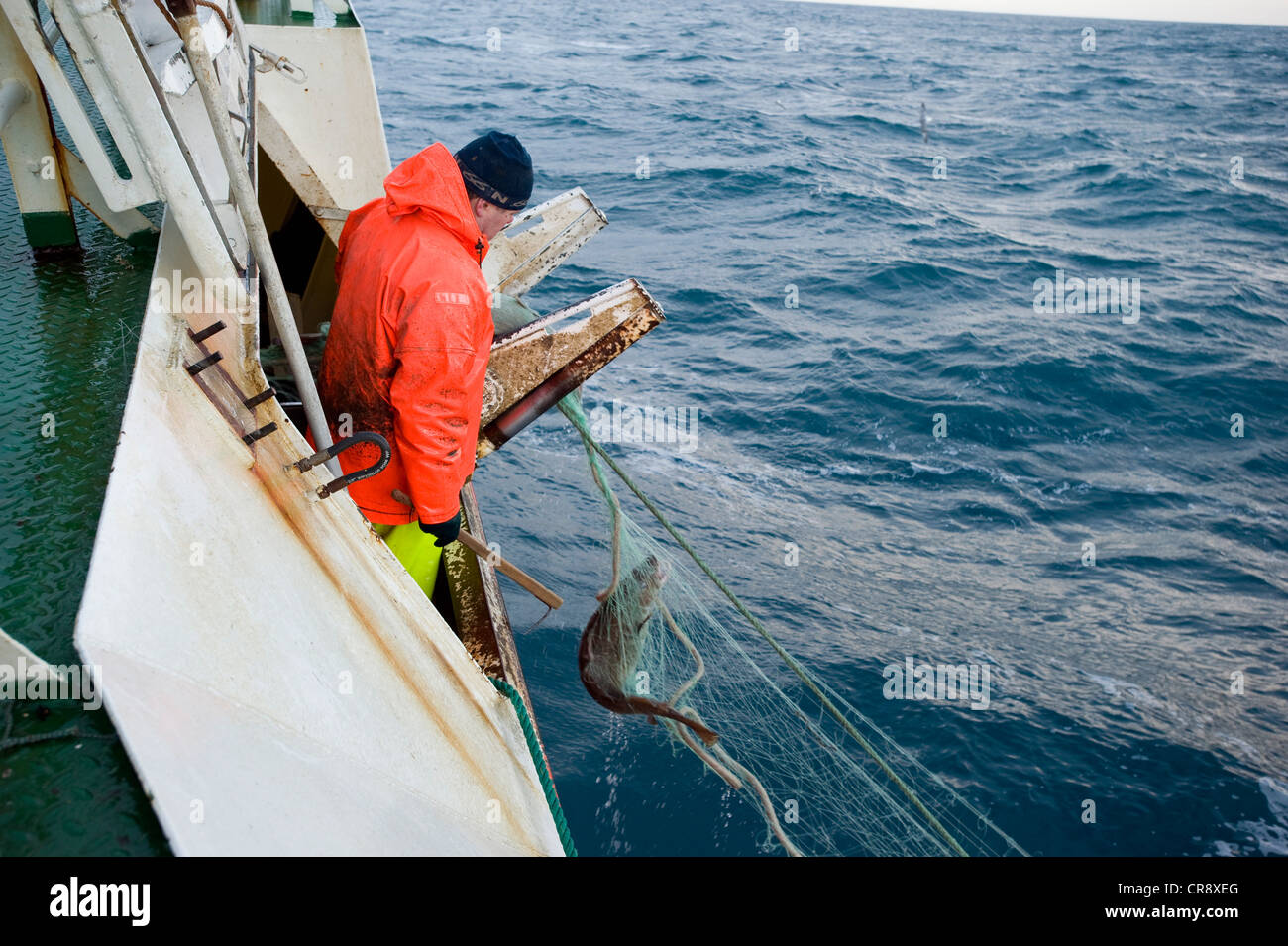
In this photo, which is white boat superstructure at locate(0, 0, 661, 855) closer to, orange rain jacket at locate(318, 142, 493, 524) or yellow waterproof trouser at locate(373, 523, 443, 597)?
orange rain jacket at locate(318, 142, 493, 524)

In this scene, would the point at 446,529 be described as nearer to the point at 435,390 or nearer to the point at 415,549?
the point at 435,390

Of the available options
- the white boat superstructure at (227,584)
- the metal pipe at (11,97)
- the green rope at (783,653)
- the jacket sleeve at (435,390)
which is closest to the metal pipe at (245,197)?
the white boat superstructure at (227,584)

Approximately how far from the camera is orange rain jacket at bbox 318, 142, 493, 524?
2.76 meters

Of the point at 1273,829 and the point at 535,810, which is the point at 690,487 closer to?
the point at 1273,829

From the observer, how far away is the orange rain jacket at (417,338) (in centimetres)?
276

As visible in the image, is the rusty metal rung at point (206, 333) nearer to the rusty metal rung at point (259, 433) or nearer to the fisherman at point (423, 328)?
the rusty metal rung at point (259, 433)

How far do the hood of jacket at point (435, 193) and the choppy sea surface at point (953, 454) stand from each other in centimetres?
96

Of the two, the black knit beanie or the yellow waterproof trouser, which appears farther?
the yellow waterproof trouser

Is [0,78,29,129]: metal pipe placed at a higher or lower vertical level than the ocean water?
higher

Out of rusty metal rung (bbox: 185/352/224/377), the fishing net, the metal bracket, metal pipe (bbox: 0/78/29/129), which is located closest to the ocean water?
the fishing net

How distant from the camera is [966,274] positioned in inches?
537

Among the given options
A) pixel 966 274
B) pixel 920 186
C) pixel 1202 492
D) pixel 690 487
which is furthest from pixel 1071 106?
pixel 690 487

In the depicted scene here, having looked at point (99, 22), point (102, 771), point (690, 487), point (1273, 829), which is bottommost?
point (1273, 829)

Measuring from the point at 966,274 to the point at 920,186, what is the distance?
5.63 metres
